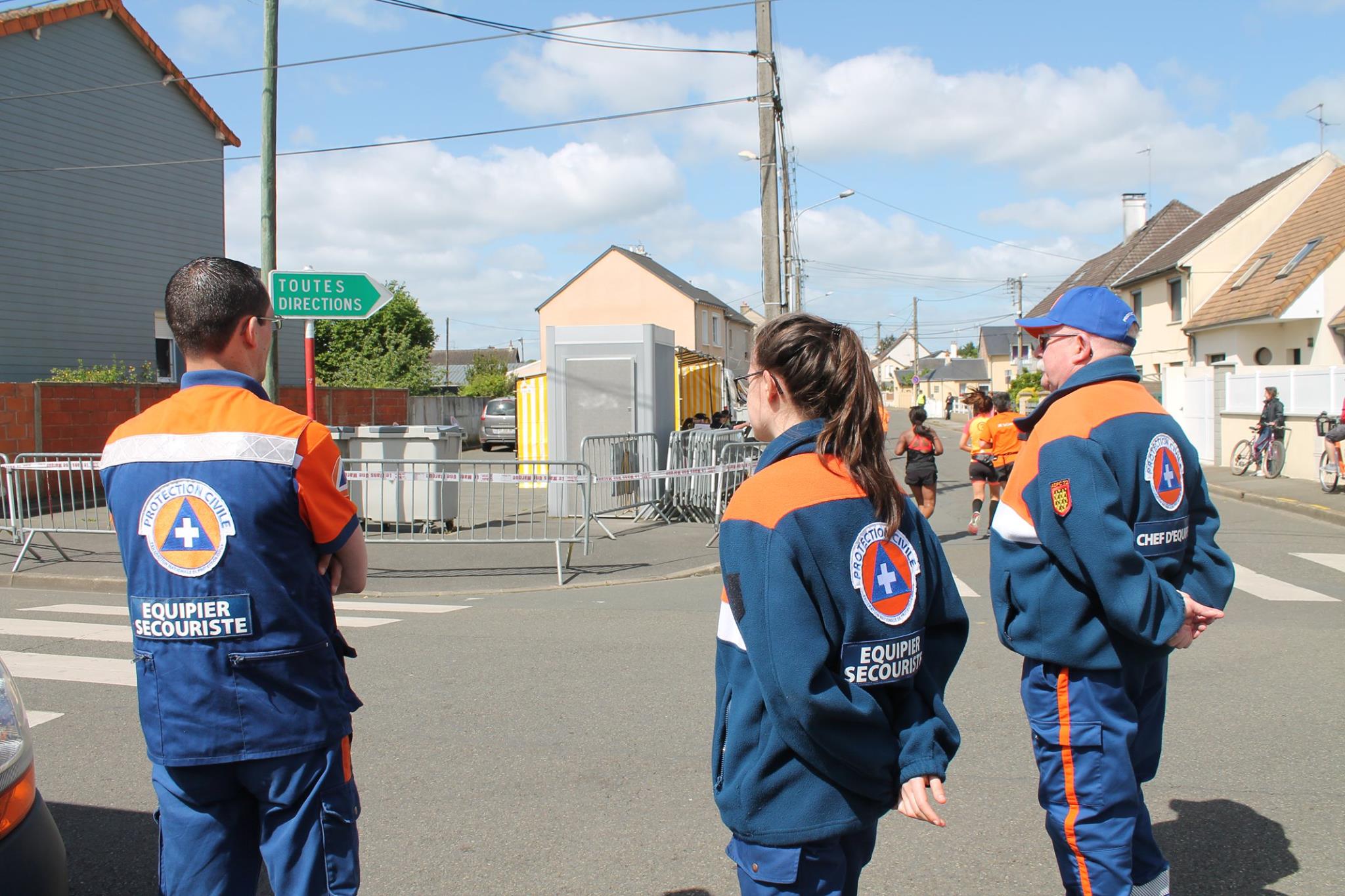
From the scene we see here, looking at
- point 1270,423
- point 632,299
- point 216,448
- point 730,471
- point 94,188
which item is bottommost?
point 730,471

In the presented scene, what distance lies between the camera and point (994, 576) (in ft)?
9.52

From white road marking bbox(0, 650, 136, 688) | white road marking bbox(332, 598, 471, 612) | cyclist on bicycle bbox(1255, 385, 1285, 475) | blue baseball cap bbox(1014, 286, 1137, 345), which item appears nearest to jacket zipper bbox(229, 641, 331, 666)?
blue baseball cap bbox(1014, 286, 1137, 345)

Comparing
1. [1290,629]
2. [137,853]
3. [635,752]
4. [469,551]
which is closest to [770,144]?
[469,551]

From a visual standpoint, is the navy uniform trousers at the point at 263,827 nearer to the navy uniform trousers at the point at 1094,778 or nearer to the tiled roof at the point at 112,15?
the navy uniform trousers at the point at 1094,778

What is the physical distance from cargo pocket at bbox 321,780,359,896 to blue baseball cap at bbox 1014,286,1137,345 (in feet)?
7.28

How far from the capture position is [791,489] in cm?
204

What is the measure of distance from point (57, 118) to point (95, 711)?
19.1 metres

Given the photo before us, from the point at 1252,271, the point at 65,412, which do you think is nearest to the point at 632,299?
the point at 1252,271

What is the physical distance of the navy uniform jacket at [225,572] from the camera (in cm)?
226

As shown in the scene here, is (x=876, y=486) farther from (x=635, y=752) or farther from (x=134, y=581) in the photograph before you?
(x=635, y=752)

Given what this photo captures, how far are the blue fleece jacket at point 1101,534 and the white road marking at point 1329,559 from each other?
8.85 meters

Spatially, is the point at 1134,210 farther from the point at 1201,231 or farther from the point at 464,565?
the point at 464,565

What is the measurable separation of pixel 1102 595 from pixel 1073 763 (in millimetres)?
451

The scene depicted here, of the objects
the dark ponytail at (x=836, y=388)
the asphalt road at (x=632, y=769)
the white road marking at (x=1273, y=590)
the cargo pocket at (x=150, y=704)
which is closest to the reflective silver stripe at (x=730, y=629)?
the dark ponytail at (x=836, y=388)
